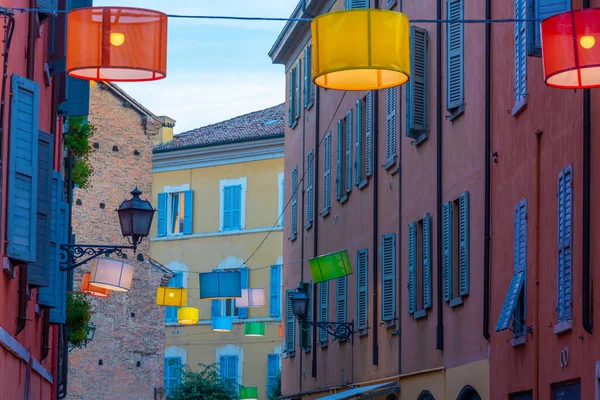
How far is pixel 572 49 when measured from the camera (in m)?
9.91

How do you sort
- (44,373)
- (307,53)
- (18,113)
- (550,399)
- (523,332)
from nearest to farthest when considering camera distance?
1. (18,113)
2. (550,399)
3. (523,332)
4. (44,373)
5. (307,53)

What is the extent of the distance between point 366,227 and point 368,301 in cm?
148

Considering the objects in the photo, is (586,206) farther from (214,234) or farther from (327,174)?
(214,234)

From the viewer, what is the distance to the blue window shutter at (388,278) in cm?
2342

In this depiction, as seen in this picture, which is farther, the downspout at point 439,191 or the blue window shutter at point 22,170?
the downspout at point 439,191

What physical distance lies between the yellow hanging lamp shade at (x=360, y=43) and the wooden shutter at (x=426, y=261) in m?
9.79

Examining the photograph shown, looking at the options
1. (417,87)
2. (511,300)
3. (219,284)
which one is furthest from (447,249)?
(219,284)

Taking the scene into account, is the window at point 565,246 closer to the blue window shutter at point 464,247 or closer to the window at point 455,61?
the blue window shutter at point 464,247

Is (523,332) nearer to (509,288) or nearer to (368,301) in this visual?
(509,288)

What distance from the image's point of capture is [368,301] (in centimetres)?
2527

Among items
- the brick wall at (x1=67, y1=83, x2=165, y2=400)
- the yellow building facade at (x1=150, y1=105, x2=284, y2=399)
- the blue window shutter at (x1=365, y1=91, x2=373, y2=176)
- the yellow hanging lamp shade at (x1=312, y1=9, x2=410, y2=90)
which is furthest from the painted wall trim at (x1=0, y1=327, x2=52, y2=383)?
the yellow building facade at (x1=150, y1=105, x2=284, y2=399)

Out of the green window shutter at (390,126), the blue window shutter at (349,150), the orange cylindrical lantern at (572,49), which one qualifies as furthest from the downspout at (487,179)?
the blue window shutter at (349,150)

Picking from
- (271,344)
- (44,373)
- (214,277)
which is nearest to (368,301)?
(214,277)

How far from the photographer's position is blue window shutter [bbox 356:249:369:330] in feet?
83.7
